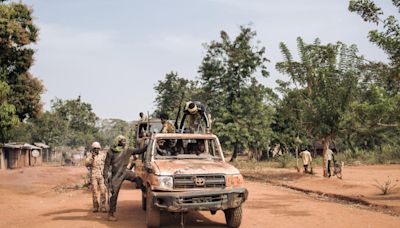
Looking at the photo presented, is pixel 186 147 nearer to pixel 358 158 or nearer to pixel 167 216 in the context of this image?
pixel 167 216

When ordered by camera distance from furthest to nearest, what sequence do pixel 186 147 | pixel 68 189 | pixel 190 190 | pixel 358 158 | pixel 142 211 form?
pixel 358 158
pixel 68 189
pixel 142 211
pixel 186 147
pixel 190 190

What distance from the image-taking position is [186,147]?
9.86 meters

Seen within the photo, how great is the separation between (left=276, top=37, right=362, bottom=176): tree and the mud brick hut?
1112 inches

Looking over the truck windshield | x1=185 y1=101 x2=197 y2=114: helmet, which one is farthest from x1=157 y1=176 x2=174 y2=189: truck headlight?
x1=185 y1=101 x2=197 y2=114: helmet

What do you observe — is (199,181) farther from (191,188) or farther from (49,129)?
(49,129)

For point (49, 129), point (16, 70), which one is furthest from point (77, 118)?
point (16, 70)

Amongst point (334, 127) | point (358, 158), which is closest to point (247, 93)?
point (358, 158)

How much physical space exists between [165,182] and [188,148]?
2199mm

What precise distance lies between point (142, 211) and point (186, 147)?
243 centimetres

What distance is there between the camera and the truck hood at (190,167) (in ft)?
25.8

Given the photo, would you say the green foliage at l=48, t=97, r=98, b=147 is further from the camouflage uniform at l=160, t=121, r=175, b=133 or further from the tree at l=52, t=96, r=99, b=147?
the camouflage uniform at l=160, t=121, r=175, b=133

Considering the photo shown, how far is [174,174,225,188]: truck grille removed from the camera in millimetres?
7789

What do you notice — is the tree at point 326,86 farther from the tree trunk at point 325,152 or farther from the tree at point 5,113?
the tree at point 5,113

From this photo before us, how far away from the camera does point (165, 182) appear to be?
7750mm
